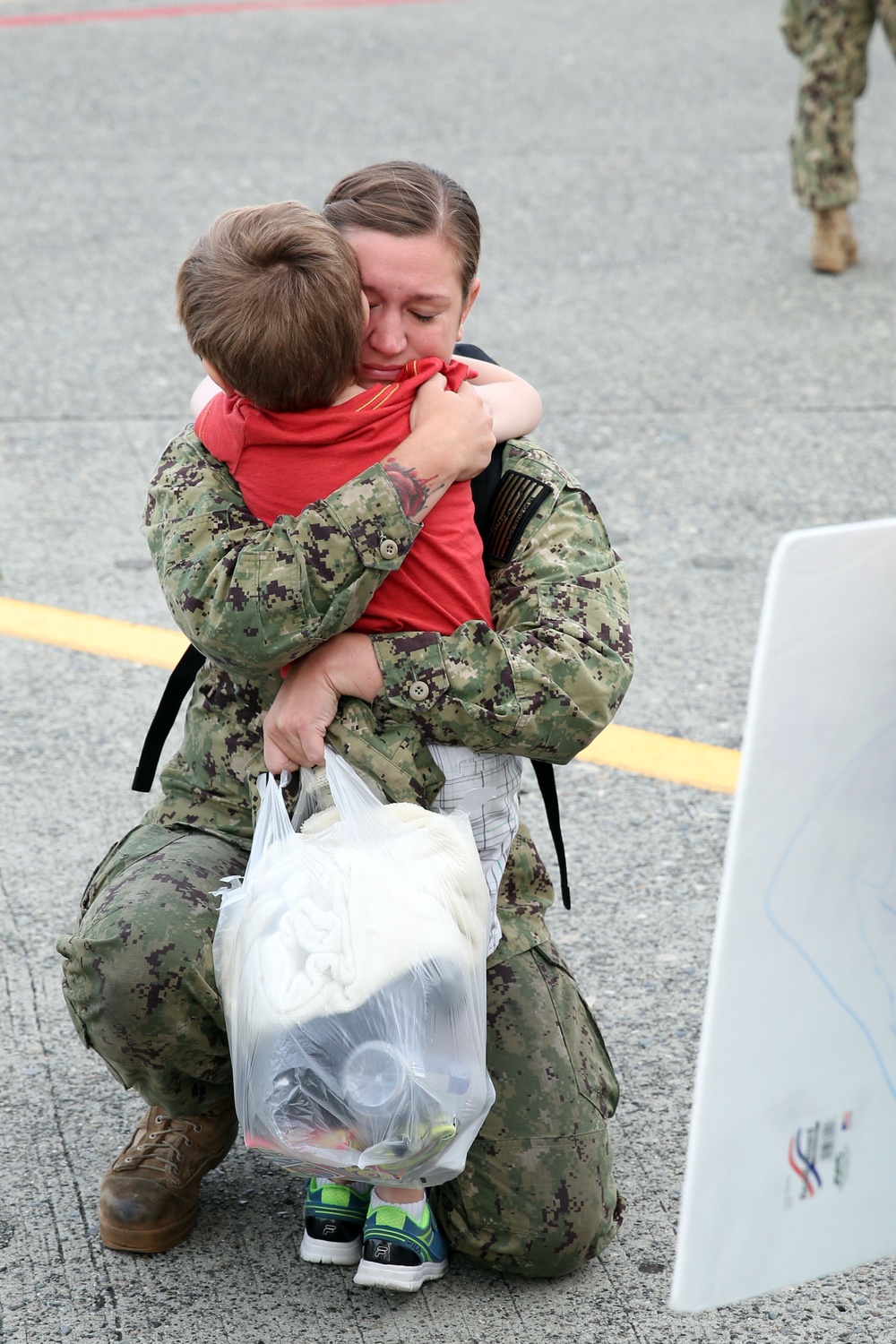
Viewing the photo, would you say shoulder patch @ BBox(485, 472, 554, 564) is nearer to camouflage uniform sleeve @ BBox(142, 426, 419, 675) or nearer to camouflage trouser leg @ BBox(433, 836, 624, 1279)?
camouflage uniform sleeve @ BBox(142, 426, 419, 675)

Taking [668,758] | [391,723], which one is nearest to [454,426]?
[391,723]

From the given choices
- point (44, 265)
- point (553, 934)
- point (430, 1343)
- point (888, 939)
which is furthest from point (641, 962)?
point (44, 265)

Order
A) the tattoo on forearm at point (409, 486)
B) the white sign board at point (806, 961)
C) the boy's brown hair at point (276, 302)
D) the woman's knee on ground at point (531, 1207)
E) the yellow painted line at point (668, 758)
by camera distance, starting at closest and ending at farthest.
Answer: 1. the white sign board at point (806, 961)
2. the boy's brown hair at point (276, 302)
3. the tattoo on forearm at point (409, 486)
4. the woman's knee on ground at point (531, 1207)
5. the yellow painted line at point (668, 758)

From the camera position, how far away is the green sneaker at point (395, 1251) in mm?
2049

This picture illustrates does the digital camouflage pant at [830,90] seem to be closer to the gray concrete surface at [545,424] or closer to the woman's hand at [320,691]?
the gray concrete surface at [545,424]

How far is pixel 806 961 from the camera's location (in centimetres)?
136

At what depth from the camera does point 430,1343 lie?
2.00 metres

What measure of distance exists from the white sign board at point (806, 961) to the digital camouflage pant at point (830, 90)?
5435 mm

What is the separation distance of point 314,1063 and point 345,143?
689 centimetres

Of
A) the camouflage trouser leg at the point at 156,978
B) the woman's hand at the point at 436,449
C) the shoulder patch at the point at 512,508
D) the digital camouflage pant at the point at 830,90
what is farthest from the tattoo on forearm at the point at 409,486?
the digital camouflage pant at the point at 830,90

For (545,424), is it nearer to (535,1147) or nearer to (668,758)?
(668,758)

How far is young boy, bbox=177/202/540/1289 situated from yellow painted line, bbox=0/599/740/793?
1249 millimetres

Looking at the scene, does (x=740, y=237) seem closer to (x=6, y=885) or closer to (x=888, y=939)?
(x=6, y=885)

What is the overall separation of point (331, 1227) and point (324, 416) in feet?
3.41
